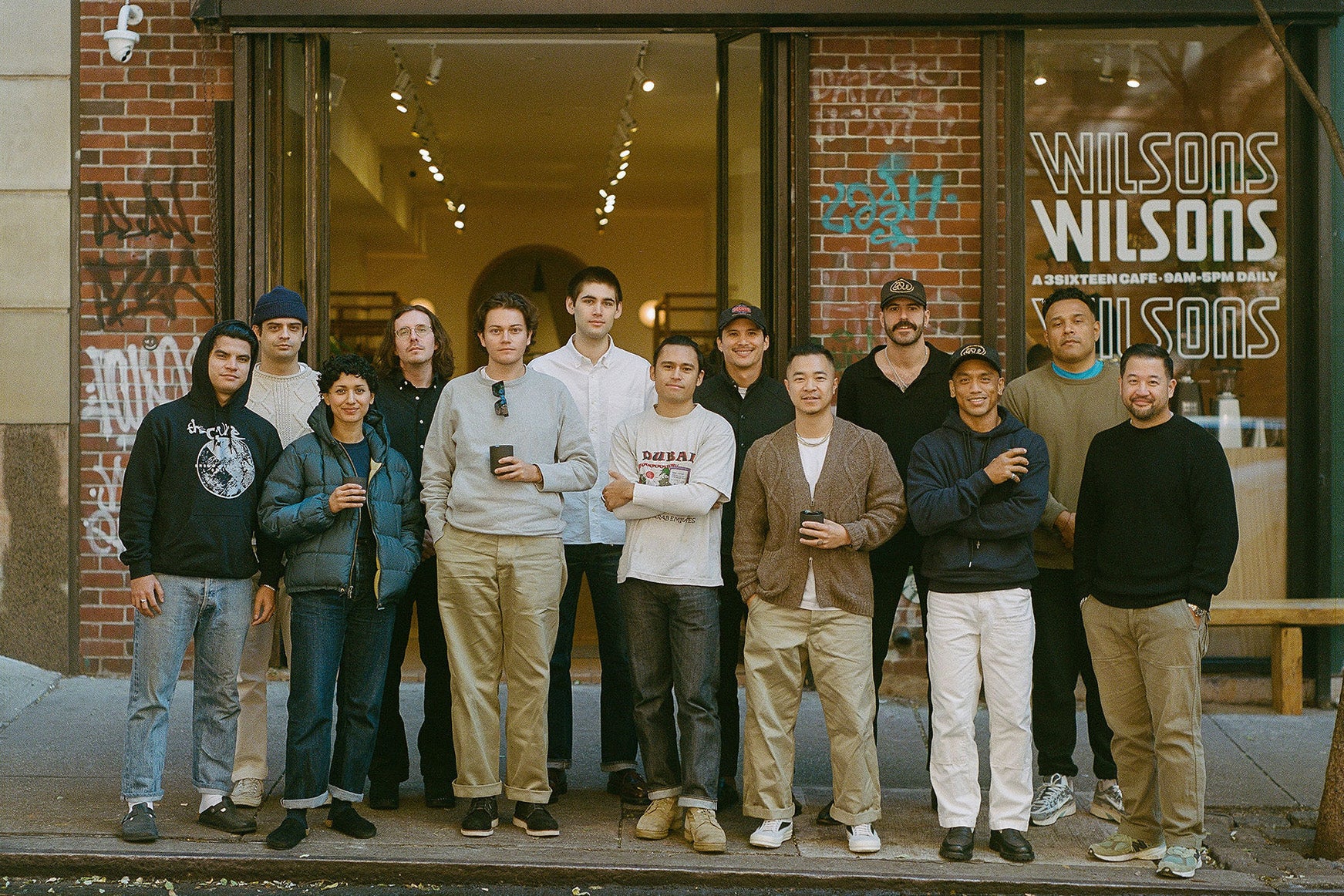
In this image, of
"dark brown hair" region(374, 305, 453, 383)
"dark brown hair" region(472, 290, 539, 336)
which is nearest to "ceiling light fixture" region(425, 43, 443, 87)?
"dark brown hair" region(374, 305, 453, 383)

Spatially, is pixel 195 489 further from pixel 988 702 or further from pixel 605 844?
pixel 988 702

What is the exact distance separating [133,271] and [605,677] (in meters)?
3.87

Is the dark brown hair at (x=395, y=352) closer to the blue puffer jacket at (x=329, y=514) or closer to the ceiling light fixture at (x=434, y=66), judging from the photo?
the blue puffer jacket at (x=329, y=514)

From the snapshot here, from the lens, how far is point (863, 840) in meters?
5.12

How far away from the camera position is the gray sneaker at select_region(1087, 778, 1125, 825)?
219 inches

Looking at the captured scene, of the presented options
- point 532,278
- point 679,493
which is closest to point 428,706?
point 679,493

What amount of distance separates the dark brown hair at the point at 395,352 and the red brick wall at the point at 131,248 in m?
2.22

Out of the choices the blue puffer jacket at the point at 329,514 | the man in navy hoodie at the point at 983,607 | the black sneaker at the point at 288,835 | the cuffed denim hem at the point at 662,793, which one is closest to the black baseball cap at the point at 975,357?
the man in navy hoodie at the point at 983,607

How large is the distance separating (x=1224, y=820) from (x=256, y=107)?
6.26 meters

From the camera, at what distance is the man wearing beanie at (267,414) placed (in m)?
5.47

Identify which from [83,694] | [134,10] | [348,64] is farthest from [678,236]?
[83,694]

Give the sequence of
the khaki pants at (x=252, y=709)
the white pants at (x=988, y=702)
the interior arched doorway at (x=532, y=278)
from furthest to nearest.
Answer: the interior arched doorway at (x=532, y=278) → the khaki pants at (x=252, y=709) → the white pants at (x=988, y=702)

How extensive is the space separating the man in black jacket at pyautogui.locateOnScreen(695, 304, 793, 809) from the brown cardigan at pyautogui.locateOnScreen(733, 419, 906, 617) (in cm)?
25

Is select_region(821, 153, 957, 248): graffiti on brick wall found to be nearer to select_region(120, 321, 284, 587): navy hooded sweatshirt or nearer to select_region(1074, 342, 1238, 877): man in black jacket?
select_region(1074, 342, 1238, 877): man in black jacket
